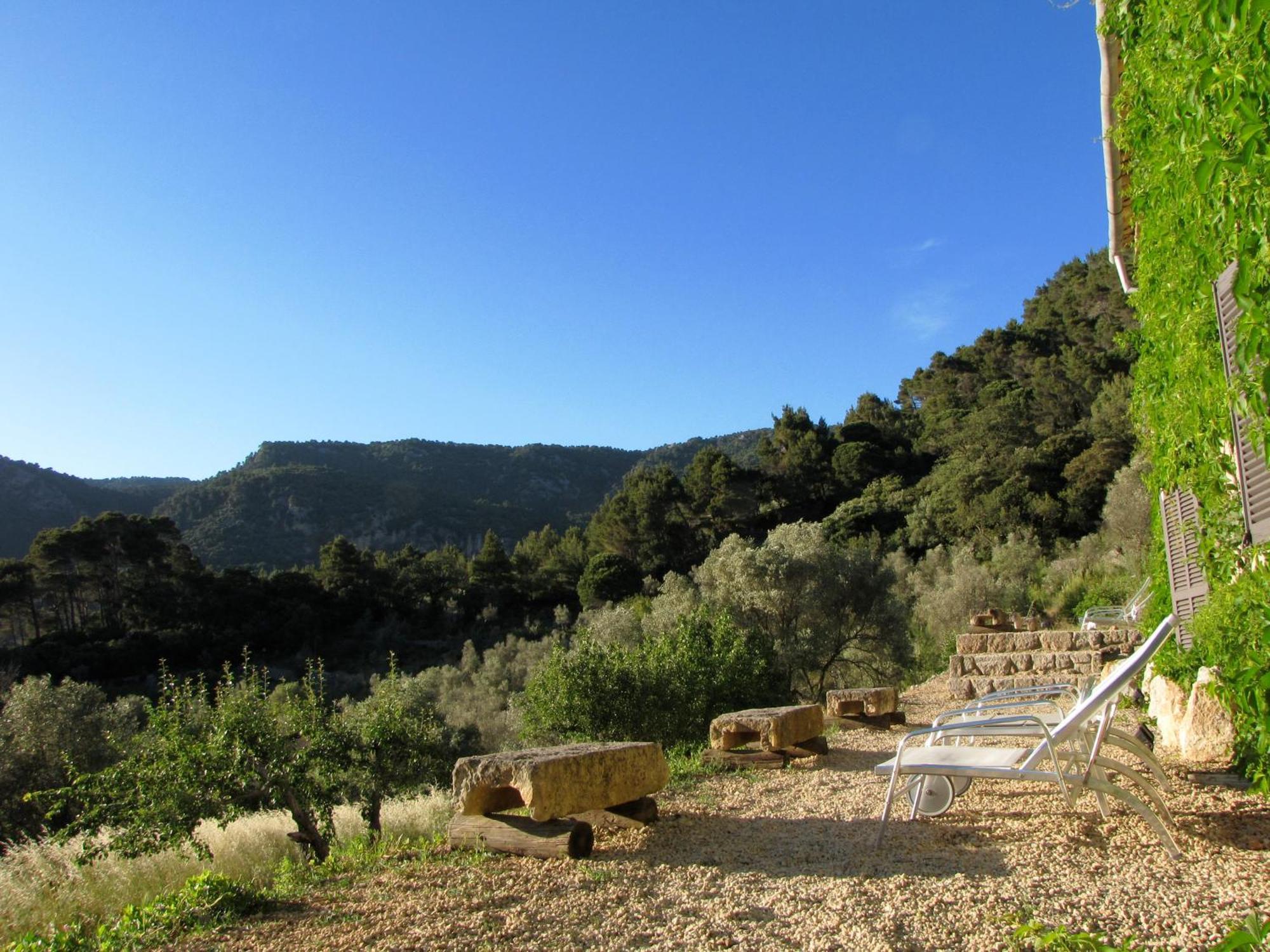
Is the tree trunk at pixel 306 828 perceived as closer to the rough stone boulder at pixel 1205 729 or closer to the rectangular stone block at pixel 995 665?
the rough stone boulder at pixel 1205 729

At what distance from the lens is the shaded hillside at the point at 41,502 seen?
38.1 meters

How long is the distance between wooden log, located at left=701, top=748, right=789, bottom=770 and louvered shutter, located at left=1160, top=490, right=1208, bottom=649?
299 centimetres

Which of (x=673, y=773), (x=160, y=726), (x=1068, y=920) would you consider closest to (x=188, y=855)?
(x=160, y=726)

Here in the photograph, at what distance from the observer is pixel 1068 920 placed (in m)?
2.88

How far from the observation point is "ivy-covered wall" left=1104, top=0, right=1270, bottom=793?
2.37 m

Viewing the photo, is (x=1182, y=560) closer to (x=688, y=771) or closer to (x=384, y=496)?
(x=688, y=771)

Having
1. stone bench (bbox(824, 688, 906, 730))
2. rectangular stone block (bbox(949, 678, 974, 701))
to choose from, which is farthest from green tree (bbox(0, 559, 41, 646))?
rectangular stone block (bbox(949, 678, 974, 701))

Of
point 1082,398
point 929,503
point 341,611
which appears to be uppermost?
point 1082,398

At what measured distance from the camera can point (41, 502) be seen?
133 ft

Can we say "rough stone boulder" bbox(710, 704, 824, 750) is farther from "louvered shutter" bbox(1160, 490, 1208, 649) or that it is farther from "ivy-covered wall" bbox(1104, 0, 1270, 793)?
"louvered shutter" bbox(1160, 490, 1208, 649)

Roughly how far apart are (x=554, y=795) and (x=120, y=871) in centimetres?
370

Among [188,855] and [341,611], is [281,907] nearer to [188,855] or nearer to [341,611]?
[188,855]

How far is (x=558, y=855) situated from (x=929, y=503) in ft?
84.0

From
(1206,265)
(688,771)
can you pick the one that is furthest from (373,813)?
(1206,265)
